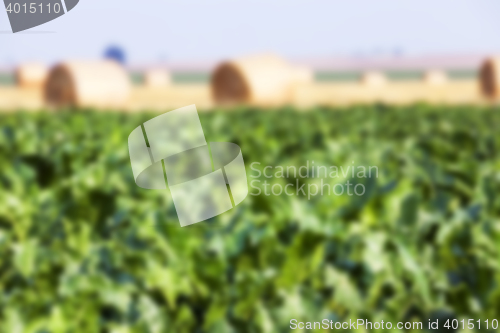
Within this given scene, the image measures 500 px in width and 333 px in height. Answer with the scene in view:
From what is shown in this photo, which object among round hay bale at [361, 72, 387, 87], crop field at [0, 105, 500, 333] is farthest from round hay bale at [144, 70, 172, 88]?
crop field at [0, 105, 500, 333]

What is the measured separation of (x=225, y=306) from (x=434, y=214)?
3.26 ft

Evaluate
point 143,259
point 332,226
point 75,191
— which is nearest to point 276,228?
point 332,226

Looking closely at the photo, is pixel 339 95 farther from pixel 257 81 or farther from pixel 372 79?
pixel 372 79

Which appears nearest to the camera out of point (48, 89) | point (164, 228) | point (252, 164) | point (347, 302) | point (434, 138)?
point (347, 302)

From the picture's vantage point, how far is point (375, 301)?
2.53 m

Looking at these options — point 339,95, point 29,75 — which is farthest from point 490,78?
point 29,75

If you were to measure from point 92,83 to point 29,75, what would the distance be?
1490 centimetres

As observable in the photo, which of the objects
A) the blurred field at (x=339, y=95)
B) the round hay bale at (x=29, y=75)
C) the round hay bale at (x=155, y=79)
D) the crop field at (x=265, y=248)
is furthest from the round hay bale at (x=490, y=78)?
the round hay bale at (x=29, y=75)

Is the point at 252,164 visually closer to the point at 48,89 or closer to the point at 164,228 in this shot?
the point at 164,228

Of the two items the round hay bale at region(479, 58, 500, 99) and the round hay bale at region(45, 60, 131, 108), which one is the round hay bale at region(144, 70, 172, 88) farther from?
the round hay bale at region(479, 58, 500, 99)

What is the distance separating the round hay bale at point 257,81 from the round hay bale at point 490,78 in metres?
7.21

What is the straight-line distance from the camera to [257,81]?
1563 cm

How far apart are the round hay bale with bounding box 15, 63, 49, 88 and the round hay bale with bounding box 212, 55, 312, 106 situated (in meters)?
15.0

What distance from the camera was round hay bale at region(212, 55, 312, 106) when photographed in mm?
15531
